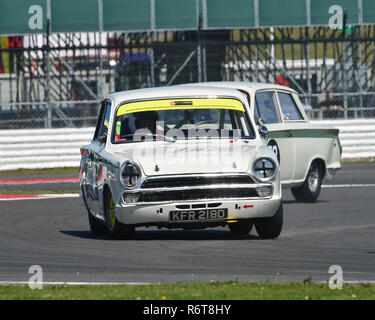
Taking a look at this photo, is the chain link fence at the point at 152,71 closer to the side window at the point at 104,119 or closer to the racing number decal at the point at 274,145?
the racing number decal at the point at 274,145

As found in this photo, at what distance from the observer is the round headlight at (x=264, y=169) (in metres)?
10.3

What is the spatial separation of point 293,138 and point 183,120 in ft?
11.6

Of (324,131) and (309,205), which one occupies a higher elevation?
(324,131)

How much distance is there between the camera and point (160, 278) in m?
8.01

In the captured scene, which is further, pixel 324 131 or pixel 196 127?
pixel 324 131

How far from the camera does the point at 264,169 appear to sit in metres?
10.3

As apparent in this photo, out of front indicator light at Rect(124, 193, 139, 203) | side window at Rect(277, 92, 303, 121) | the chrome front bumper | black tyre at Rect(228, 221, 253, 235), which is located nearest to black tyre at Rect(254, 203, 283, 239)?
the chrome front bumper

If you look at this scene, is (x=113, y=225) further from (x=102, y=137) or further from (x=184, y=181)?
(x=102, y=137)

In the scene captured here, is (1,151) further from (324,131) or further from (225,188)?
(225,188)

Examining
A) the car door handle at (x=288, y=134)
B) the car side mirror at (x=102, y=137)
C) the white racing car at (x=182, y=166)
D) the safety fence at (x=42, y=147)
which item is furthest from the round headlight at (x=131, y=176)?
the safety fence at (x=42, y=147)

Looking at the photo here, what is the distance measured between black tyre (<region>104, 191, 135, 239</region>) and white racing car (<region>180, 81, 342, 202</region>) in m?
3.52
